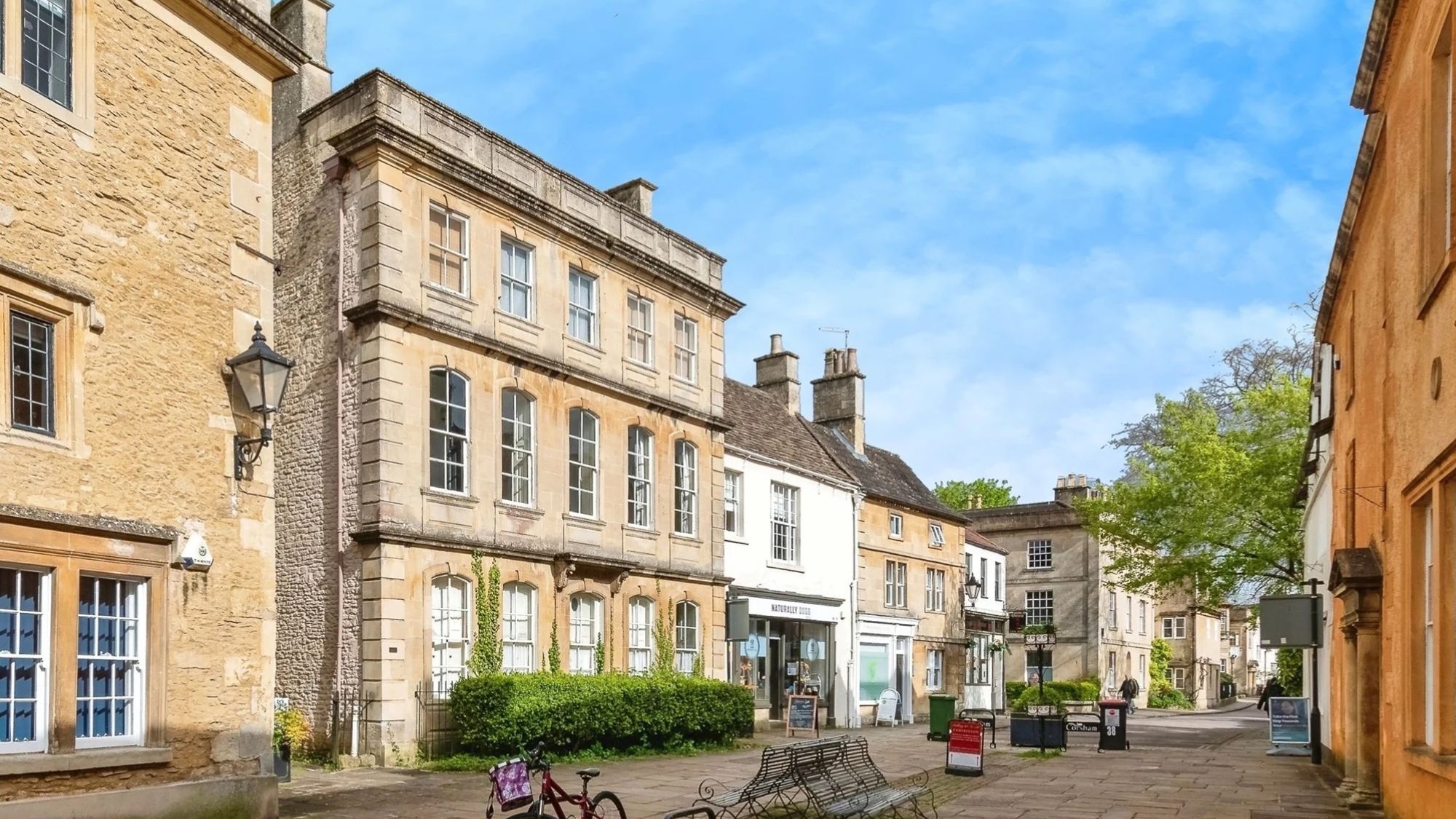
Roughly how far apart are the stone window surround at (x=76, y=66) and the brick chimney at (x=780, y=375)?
85.2ft

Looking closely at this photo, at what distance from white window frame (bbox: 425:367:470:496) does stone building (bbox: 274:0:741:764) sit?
0.03 meters

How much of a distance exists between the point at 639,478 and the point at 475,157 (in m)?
7.10

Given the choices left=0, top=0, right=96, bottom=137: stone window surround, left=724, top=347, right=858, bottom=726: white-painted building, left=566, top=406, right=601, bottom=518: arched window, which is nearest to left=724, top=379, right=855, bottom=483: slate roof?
left=724, top=347, right=858, bottom=726: white-painted building

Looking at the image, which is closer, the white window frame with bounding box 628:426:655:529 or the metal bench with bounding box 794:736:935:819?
the metal bench with bounding box 794:736:935:819

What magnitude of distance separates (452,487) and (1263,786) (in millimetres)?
12865

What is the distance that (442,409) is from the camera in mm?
20312

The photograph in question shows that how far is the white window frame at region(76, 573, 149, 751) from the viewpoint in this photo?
1040cm

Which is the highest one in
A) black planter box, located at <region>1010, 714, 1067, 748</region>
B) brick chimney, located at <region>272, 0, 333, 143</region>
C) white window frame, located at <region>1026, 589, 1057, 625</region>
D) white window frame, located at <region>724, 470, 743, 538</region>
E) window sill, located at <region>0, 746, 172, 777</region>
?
brick chimney, located at <region>272, 0, 333, 143</region>

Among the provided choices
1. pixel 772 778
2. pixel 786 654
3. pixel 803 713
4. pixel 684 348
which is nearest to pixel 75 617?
pixel 772 778

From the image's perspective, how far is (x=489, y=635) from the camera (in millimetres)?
20203

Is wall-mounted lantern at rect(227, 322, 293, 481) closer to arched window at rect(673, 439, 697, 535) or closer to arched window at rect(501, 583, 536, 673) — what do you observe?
arched window at rect(501, 583, 536, 673)

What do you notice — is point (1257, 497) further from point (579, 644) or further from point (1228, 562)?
point (579, 644)

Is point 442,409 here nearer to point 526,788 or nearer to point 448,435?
point 448,435

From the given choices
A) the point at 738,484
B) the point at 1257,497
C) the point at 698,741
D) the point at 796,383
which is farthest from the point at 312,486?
the point at 1257,497
